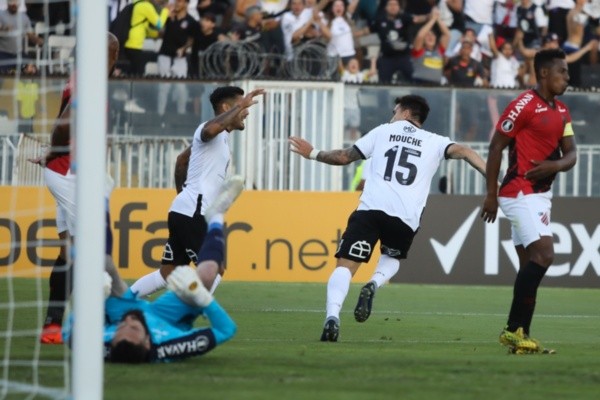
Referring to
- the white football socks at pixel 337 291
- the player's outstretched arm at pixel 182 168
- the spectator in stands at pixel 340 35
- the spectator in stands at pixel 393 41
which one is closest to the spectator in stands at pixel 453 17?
the spectator in stands at pixel 393 41

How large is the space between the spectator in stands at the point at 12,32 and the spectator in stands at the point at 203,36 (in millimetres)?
2953

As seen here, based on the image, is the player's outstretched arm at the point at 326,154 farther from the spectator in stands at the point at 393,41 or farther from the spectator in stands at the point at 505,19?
the spectator in stands at the point at 505,19

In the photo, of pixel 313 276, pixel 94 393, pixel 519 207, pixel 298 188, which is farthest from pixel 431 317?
pixel 94 393

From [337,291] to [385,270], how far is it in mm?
869

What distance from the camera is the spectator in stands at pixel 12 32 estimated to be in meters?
18.2

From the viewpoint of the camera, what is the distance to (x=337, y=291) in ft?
37.4

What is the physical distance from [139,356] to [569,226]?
13414mm

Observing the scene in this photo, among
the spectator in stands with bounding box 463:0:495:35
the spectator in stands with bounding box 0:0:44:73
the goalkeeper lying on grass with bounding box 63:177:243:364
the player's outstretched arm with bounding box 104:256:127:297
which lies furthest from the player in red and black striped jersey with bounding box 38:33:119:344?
the spectator in stands with bounding box 463:0:495:35

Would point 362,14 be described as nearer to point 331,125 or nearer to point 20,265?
point 331,125

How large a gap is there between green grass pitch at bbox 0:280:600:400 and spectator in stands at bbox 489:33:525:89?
8.91 meters

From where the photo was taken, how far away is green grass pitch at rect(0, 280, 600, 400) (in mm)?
7441

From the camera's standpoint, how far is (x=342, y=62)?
23422mm

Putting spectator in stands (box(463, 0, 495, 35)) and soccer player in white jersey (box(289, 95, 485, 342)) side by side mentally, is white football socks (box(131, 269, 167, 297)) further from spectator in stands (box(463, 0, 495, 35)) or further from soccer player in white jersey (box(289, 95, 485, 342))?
spectator in stands (box(463, 0, 495, 35))

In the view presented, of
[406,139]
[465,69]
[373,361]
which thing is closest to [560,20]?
[465,69]
